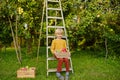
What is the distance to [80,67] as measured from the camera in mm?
9055

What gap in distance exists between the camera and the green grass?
7785mm

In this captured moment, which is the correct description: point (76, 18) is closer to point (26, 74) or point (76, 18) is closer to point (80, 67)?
point (80, 67)

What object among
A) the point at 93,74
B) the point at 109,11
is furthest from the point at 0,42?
the point at 93,74

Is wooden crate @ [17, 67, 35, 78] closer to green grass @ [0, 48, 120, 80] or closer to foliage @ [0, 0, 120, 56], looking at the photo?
green grass @ [0, 48, 120, 80]

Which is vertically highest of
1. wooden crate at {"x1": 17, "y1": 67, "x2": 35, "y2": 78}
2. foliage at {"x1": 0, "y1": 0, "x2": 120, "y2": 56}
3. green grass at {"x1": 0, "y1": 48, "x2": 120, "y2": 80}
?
foliage at {"x1": 0, "y1": 0, "x2": 120, "y2": 56}

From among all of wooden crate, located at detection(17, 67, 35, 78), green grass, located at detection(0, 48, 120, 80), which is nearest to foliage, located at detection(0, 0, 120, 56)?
green grass, located at detection(0, 48, 120, 80)

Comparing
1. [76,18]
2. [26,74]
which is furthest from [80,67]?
[76,18]

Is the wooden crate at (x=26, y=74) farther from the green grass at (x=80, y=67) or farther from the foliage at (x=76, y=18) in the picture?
the foliage at (x=76, y=18)

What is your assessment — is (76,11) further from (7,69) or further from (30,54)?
(7,69)

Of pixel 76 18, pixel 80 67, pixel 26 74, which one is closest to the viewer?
pixel 26 74

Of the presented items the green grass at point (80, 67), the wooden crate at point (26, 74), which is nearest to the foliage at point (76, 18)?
the green grass at point (80, 67)

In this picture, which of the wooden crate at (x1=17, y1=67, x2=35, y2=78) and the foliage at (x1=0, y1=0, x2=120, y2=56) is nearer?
the wooden crate at (x1=17, y1=67, x2=35, y2=78)

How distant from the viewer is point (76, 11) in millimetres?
10695

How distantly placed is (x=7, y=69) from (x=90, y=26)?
12.2 feet
